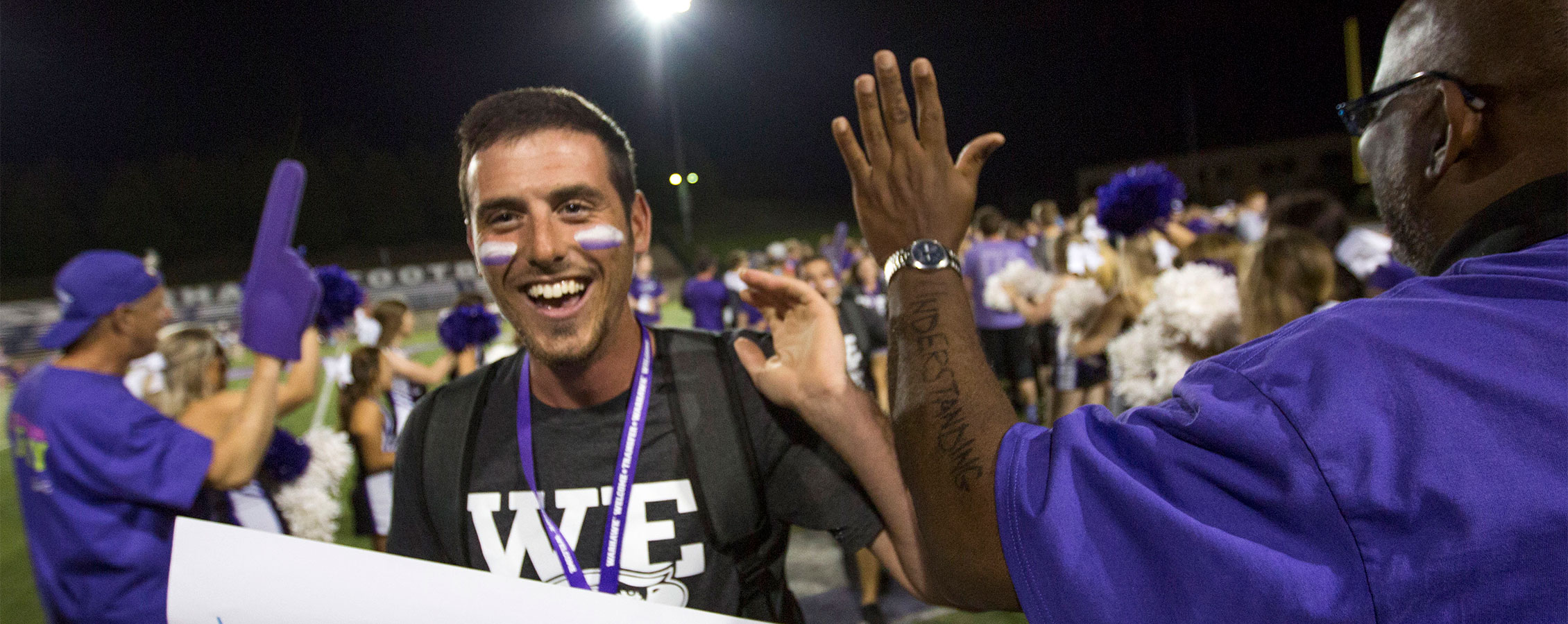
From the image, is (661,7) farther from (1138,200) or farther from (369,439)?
(369,439)

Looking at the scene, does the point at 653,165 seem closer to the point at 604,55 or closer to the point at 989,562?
the point at 604,55

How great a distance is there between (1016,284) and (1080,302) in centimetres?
181

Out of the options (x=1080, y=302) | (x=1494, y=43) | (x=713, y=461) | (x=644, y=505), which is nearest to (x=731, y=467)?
(x=713, y=461)

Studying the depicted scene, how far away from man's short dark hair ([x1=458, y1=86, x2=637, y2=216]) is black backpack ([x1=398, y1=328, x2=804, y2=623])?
0.43 m

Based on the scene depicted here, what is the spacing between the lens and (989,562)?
1.02 meters

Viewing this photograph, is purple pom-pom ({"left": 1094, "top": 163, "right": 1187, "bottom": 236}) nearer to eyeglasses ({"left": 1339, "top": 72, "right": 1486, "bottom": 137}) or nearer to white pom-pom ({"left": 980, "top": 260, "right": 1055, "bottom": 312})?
white pom-pom ({"left": 980, "top": 260, "right": 1055, "bottom": 312})

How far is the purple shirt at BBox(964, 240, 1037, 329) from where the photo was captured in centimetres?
688

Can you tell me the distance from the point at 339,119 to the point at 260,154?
231 mm

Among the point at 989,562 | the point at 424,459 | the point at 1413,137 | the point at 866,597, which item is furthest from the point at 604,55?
the point at 866,597

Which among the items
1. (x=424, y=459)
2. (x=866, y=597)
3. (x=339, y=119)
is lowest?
(x=866, y=597)

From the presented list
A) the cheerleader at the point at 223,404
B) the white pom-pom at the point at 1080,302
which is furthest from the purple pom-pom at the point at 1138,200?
the cheerleader at the point at 223,404

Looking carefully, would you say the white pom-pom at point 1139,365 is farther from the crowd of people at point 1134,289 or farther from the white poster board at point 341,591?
the white poster board at point 341,591

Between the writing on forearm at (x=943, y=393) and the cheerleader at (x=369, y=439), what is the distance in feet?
12.9

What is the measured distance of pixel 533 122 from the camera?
141 centimetres
